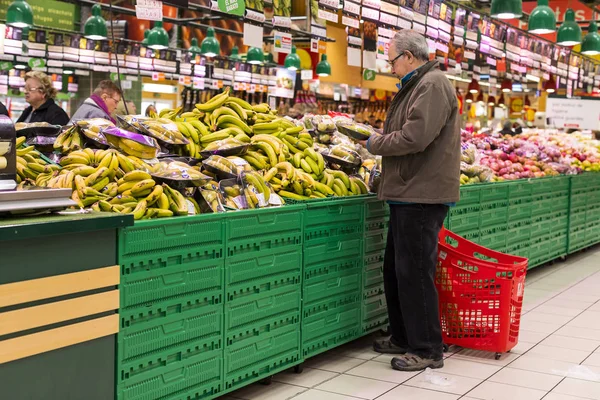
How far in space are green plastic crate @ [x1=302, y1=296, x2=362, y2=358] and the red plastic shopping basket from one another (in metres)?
0.60

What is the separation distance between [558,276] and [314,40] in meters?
3.68

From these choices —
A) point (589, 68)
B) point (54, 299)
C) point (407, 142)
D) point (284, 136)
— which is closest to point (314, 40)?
point (284, 136)

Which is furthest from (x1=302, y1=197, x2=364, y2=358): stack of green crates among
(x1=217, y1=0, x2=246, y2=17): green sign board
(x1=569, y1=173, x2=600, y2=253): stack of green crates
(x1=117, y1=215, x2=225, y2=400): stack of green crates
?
(x1=569, y1=173, x2=600, y2=253): stack of green crates

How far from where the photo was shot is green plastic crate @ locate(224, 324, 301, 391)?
3971 mm

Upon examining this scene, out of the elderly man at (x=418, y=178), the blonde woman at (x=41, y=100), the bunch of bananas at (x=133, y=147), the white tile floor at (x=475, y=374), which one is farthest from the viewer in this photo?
the blonde woman at (x=41, y=100)

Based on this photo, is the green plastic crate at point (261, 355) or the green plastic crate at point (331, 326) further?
the green plastic crate at point (331, 326)

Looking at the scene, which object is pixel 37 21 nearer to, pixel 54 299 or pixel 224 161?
pixel 224 161

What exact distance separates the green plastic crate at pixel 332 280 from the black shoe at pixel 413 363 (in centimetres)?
54

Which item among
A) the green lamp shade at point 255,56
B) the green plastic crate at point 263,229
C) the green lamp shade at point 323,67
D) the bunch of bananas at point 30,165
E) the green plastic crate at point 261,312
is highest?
the green lamp shade at point 255,56

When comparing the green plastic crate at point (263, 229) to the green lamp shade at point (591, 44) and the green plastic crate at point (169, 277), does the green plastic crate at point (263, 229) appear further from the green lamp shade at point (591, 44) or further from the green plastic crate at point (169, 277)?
the green lamp shade at point (591, 44)

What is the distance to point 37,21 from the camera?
1291 cm

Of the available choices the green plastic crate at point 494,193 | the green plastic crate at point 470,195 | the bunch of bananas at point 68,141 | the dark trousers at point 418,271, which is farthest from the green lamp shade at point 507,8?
the bunch of bananas at point 68,141

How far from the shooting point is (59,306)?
2932 millimetres

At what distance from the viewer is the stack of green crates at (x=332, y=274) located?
15.0 ft
